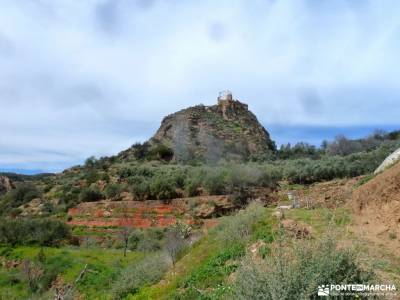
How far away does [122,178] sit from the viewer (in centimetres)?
4684

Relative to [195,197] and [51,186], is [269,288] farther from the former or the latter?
[51,186]

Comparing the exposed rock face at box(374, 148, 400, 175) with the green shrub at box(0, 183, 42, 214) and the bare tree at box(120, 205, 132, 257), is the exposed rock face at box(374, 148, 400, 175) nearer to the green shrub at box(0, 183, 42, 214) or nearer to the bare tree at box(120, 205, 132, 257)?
the bare tree at box(120, 205, 132, 257)

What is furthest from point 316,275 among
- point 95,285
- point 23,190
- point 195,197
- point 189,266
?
point 23,190

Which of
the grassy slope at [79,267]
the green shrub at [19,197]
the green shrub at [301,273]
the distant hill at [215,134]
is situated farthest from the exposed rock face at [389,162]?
the green shrub at [19,197]

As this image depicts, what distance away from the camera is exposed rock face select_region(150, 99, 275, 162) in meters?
57.5

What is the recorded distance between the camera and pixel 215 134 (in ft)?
199

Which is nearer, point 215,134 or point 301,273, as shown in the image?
point 301,273

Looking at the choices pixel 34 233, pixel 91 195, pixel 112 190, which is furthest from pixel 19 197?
pixel 34 233

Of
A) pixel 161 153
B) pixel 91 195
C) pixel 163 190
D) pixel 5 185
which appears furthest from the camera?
pixel 5 185

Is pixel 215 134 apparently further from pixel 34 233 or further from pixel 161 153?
pixel 34 233

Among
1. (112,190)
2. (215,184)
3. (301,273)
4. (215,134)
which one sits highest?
(215,134)

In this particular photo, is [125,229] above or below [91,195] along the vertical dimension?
below

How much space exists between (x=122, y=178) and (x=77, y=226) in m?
11.2

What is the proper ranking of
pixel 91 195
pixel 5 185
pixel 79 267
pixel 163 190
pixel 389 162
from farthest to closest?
pixel 5 185
pixel 91 195
pixel 163 190
pixel 79 267
pixel 389 162
